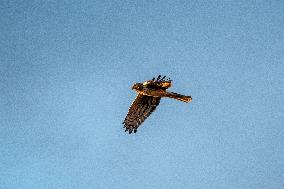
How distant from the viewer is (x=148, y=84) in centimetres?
3981

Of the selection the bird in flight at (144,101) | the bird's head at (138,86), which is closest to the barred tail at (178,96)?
the bird in flight at (144,101)

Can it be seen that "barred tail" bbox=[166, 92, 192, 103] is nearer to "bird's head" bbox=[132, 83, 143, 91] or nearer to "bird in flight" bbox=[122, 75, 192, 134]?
"bird in flight" bbox=[122, 75, 192, 134]

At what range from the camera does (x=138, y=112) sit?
43656 millimetres

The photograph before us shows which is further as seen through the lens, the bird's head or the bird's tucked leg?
the bird's head

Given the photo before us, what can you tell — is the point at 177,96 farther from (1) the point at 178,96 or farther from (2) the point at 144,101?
(2) the point at 144,101

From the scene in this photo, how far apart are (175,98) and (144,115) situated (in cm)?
465

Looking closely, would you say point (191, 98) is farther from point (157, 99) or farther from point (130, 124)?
point (130, 124)

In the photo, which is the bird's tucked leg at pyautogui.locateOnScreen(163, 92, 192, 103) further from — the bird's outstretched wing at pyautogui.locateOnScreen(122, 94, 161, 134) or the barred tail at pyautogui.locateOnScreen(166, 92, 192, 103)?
the bird's outstretched wing at pyautogui.locateOnScreen(122, 94, 161, 134)

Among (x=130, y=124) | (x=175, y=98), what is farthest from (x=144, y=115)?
(x=175, y=98)

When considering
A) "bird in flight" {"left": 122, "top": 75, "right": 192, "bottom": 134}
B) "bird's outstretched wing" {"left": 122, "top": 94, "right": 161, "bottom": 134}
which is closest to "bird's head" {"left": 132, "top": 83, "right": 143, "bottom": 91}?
"bird in flight" {"left": 122, "top": 75, "right": 192, "bottom": 134}

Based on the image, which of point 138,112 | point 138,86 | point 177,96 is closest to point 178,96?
point 177,96

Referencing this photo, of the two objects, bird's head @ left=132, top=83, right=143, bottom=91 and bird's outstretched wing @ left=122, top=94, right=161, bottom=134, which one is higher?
bird's head @ left=132, top=83, right=143, bottom=91

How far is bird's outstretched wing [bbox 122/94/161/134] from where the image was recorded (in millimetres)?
43281

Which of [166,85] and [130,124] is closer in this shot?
[166,85]
